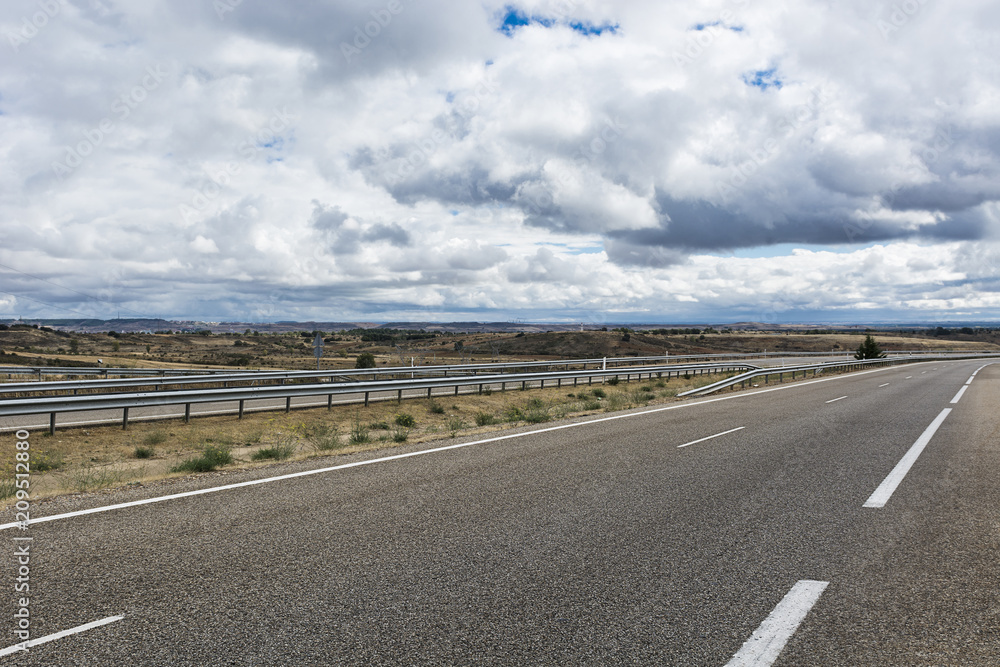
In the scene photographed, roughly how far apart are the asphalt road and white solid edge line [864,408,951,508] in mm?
107

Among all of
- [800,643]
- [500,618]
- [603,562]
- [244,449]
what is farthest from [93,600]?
[244,449]

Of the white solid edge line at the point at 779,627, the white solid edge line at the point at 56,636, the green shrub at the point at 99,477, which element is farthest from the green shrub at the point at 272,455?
the white solid edge line at the point at 779,627

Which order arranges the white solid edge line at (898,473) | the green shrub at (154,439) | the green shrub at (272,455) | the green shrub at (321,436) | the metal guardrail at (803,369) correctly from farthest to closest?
the metal guardrail at (803,369) → the green shrub at (154,439) → the green shrub at (321,436) → the green shrub at (272,455) → the white solid edge line at (898,473)

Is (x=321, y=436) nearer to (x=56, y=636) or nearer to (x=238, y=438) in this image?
(x=238, y=438)

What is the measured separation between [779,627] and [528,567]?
1.86 m

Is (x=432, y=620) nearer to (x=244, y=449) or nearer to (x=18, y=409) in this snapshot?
(x=244, y=449)

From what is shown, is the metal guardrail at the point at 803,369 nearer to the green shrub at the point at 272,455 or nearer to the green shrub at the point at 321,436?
the green shrub at the point at 321,436

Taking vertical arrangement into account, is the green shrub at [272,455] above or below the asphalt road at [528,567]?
below

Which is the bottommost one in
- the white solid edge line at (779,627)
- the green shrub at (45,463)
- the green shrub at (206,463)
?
the green shrub at (45,463)

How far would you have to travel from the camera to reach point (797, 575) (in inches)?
193

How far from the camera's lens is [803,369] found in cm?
3691

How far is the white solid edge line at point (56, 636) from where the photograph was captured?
147 inches

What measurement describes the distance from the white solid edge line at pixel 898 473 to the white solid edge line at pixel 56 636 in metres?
7.20

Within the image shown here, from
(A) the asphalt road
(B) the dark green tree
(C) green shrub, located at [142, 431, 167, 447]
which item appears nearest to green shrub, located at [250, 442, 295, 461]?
(A) the asphalt road
